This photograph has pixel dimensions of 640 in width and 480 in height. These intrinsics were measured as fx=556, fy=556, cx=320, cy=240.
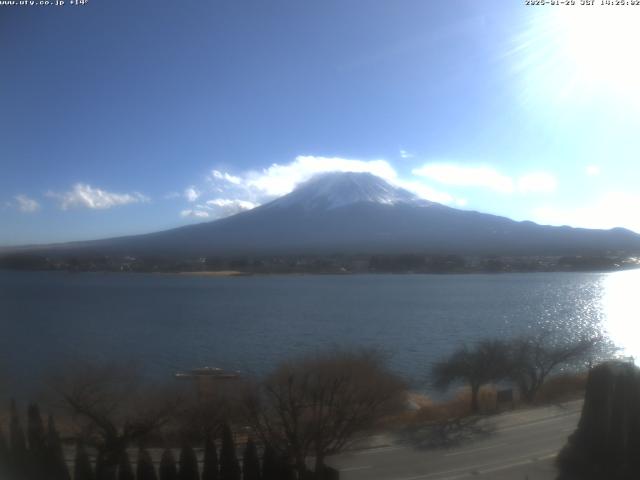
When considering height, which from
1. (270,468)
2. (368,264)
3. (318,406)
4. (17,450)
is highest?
(368,264)

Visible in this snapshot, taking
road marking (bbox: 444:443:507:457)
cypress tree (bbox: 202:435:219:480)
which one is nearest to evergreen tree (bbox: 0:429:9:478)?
cypress tree (bbox: 202:435:219:480)

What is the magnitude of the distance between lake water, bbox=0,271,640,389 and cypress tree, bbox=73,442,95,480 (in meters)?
2.34

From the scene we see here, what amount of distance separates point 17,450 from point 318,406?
5.73ft

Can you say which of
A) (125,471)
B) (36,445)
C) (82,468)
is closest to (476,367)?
(125,471)

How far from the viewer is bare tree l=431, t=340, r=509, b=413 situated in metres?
5.21

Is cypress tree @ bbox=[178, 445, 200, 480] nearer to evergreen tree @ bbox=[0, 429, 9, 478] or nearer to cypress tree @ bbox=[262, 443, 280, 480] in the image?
cypress tree @ bbox=[262, 443, 280, 480]

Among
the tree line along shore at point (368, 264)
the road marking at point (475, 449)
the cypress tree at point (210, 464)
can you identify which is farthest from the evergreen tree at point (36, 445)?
the tree line along shore at point (368, 264)

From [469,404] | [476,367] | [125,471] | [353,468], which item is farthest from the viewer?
[476,367]

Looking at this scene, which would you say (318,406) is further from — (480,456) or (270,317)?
(270,317)

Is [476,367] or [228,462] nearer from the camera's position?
[228,462]

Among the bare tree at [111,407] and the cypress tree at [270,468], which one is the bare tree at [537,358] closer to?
the cypress tree at [270,468]

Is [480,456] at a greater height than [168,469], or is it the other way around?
[168,469]

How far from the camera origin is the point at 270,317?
33.8 ft

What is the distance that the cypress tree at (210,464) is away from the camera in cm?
303
